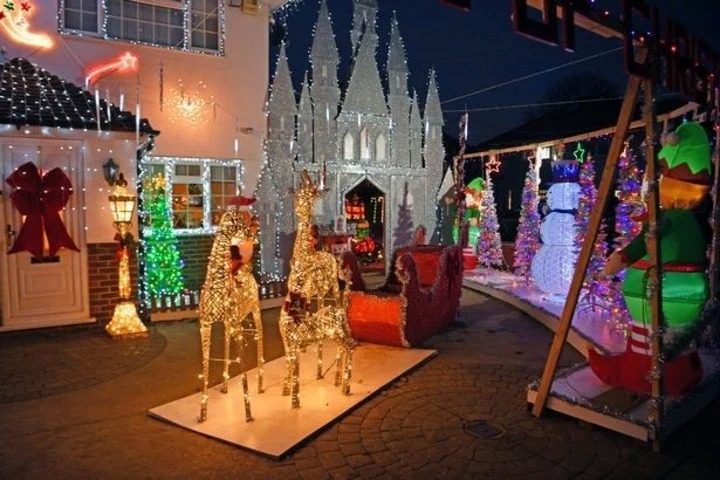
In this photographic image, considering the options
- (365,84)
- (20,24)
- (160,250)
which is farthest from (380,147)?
(20,24)

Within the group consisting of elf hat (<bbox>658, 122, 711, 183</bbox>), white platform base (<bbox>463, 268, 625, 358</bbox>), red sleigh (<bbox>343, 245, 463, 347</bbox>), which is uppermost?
elf hat (<bbox>658, 122, 711, 183</bbox>)

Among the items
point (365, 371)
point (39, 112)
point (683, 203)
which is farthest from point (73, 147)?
point (683, 203)

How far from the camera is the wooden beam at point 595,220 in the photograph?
14.2 ft

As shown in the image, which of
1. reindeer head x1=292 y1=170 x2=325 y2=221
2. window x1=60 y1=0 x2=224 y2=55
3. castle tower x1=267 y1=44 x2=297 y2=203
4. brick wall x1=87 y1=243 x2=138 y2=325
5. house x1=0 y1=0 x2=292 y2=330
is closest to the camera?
reindeer head x1=292 y1=170 x2=325 y2=221

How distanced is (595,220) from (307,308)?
9.03 ft

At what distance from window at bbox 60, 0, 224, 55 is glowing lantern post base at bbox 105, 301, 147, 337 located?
5.33 meters

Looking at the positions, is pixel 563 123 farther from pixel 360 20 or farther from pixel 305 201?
pixel 305 201

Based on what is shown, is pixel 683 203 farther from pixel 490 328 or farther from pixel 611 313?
pixel 490 328

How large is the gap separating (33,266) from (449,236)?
12.3 metres

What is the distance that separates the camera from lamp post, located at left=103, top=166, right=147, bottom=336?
7.98 m

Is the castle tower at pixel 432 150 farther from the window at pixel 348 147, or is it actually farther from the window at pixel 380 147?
the window at pixel 348 147

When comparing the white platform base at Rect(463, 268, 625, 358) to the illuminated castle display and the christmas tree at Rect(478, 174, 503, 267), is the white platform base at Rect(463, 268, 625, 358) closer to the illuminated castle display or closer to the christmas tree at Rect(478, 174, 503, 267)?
the christmas tree at Rect(478, 174, 503, 267)

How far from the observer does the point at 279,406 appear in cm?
→ 503

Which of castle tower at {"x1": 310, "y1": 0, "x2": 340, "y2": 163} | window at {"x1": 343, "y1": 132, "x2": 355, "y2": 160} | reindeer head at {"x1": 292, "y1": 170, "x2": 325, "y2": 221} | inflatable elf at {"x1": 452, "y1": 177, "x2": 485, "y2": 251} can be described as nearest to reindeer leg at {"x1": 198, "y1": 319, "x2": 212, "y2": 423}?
reindeer head at {"x1": 292, "y1": 170, "x2": 325, "y2": 221}
